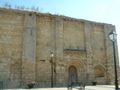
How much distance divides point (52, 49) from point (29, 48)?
9.79 feet

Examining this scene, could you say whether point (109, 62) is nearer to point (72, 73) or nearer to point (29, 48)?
point (72, 73)

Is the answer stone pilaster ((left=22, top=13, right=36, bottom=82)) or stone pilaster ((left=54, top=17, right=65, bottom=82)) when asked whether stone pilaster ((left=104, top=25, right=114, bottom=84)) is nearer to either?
stone pilaster ((left=54, top=17, right=65, bottom=82))

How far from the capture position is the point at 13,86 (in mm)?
24031

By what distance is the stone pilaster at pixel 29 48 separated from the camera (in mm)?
24953

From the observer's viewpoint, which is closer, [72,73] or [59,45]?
[59,45]

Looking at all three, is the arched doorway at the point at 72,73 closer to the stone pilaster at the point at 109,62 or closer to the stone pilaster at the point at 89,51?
the stone pilaster at the point at 89,51

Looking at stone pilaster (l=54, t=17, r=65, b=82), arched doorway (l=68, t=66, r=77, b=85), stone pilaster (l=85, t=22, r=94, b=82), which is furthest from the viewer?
stone pilaster (l=85, t=22, r=94, b=82)

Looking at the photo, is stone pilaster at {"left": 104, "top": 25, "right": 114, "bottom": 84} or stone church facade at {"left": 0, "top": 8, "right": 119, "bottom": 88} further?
stone pilaster at {"left": 104, "top": 25, "right": 114, "bottom": 84}

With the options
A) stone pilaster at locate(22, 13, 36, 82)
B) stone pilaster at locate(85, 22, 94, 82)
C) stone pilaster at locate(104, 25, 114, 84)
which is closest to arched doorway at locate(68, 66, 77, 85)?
stone pilaster at locate(85, 22, 94, 82)

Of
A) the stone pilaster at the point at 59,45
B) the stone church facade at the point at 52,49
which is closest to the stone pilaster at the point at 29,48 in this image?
the stone church facade at the point at 52,49


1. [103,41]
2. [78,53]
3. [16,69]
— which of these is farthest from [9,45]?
[103,41]

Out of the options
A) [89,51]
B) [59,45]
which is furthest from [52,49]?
[89,51]

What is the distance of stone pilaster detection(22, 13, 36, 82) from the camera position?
2495 centimetres

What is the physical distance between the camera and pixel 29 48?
2578cm
